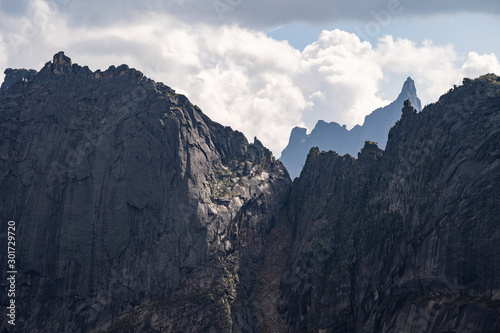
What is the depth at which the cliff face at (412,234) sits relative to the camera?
71.2m

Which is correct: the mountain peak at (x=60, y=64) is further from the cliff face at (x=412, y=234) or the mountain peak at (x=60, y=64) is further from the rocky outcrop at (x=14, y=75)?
the cliff face at (x=412, y=234)

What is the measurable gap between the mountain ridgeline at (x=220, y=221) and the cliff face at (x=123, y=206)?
0.45 m

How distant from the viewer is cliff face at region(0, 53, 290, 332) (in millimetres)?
101688

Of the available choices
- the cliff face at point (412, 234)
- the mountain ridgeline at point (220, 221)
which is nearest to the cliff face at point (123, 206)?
the mountain ridgeline at point (220, 221)

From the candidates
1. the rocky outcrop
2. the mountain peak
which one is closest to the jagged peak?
the mountain peak

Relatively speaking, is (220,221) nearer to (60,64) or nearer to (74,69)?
(74,69)

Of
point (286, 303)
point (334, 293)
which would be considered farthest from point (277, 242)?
point (334, 293)

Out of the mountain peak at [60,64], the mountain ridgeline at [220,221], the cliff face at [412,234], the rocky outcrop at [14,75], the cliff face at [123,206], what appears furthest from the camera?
the rocky outcrop at [14,75]

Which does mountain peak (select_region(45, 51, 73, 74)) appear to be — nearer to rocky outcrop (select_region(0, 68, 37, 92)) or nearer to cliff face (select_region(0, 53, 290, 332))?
cliff face (select_region(0, 53, 290, 332))

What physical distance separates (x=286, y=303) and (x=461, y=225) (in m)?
56.3

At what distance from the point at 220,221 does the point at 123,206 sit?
109ft

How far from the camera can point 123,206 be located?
116 meters

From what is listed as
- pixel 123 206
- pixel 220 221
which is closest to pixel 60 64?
pixel 123 206

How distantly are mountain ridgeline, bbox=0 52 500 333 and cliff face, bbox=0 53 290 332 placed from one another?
0.45 meters
